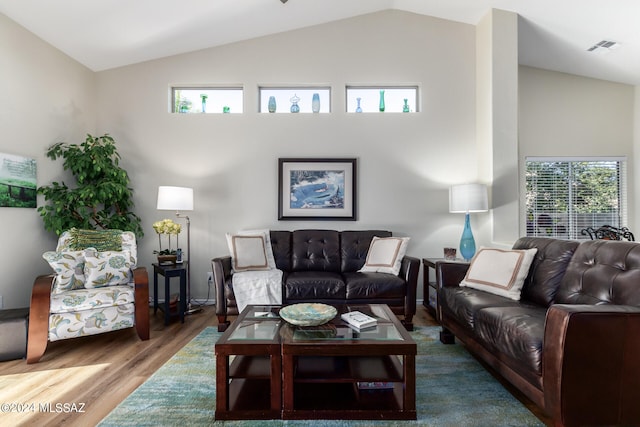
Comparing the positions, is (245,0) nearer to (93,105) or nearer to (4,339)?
(93,105)

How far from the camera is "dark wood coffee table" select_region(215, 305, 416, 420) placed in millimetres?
1603

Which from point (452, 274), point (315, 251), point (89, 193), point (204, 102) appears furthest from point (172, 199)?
point (452, 274)

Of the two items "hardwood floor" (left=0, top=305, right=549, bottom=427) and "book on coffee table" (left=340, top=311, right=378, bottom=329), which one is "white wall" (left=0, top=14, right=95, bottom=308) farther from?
"book on coffee table" (left=340, top=311, right=378, bottom=329)

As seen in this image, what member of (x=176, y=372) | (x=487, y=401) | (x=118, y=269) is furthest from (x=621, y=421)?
Answer: (x=118, y=269)

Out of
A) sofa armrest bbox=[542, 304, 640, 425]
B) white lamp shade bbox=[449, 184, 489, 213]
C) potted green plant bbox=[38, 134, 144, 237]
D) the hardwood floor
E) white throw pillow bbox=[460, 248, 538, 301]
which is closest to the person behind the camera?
sofa armrest bbox=[542, 304, 640, 425]

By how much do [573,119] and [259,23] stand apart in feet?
14.2

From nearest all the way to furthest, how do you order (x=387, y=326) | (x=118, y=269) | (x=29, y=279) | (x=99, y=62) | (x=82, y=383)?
(x=387, y=326) → (x=82, y=383) → (x=118, y=269) → (x=29, y=279) → (x=99, y=62)

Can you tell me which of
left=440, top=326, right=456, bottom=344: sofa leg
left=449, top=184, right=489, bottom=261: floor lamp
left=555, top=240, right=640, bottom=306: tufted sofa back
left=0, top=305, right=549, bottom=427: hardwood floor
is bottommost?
left=0, top=305, right=549, bottom=427: hardwood floor

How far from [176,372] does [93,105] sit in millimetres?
3440

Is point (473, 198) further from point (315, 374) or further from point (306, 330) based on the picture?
point (315, 374)

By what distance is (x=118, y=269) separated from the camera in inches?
111

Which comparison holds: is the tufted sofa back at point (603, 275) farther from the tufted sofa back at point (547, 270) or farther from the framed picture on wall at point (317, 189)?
the framed picture on wall at point (317, 189)

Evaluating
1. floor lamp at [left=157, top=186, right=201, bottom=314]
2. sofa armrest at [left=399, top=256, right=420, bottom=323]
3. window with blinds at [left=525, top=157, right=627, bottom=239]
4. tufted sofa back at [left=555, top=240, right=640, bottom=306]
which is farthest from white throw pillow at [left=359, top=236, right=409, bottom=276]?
window with blinds at [left=525, top=157, right=627, bottom=239]

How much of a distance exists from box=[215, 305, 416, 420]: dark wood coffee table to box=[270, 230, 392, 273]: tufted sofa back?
1.66 metres
